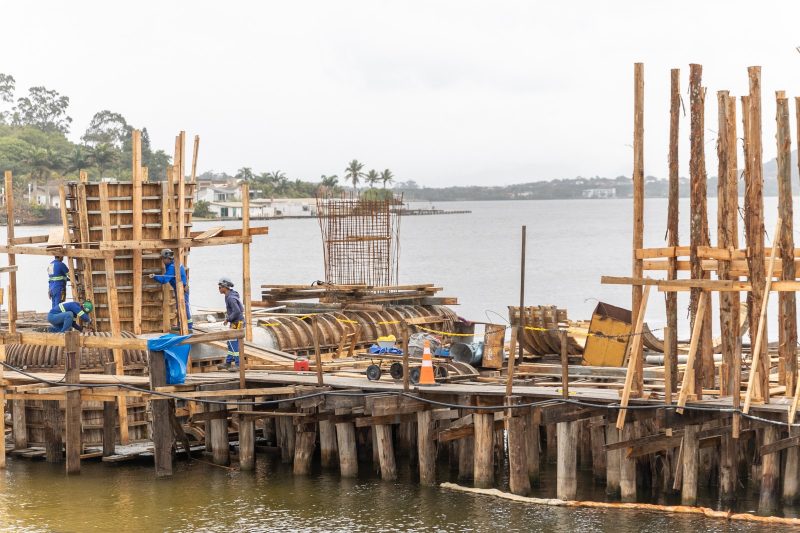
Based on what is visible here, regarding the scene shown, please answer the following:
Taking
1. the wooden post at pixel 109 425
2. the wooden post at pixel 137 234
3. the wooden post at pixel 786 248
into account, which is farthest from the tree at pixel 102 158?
the wooden post at pixel 786 248

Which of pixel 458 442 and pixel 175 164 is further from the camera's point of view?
pixel 175 164

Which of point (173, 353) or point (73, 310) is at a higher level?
point (73, 310)

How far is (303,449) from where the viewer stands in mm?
25828

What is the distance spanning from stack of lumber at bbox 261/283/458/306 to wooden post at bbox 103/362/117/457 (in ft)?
39.8

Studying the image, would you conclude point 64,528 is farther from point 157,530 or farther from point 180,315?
point 180,315

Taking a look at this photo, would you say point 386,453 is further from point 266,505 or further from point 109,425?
point 109,425

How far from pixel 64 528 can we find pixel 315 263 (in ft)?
363

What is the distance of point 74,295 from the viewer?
98.2 ft

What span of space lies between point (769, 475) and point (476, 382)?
6272 millimetres

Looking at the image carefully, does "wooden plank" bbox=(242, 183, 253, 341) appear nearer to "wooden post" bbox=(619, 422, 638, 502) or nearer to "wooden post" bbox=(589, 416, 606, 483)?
"wooden post" bbox=(589, 416, 606, 483)

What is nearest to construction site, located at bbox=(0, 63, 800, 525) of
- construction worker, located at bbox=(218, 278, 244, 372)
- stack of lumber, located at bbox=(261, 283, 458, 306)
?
construction worker, located at bbox=(218, 278, 244, 372)

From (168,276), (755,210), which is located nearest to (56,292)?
(168,276)

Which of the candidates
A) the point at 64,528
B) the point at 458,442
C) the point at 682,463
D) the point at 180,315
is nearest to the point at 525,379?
the point at 458,442

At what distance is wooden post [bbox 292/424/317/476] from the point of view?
84.6 feet
